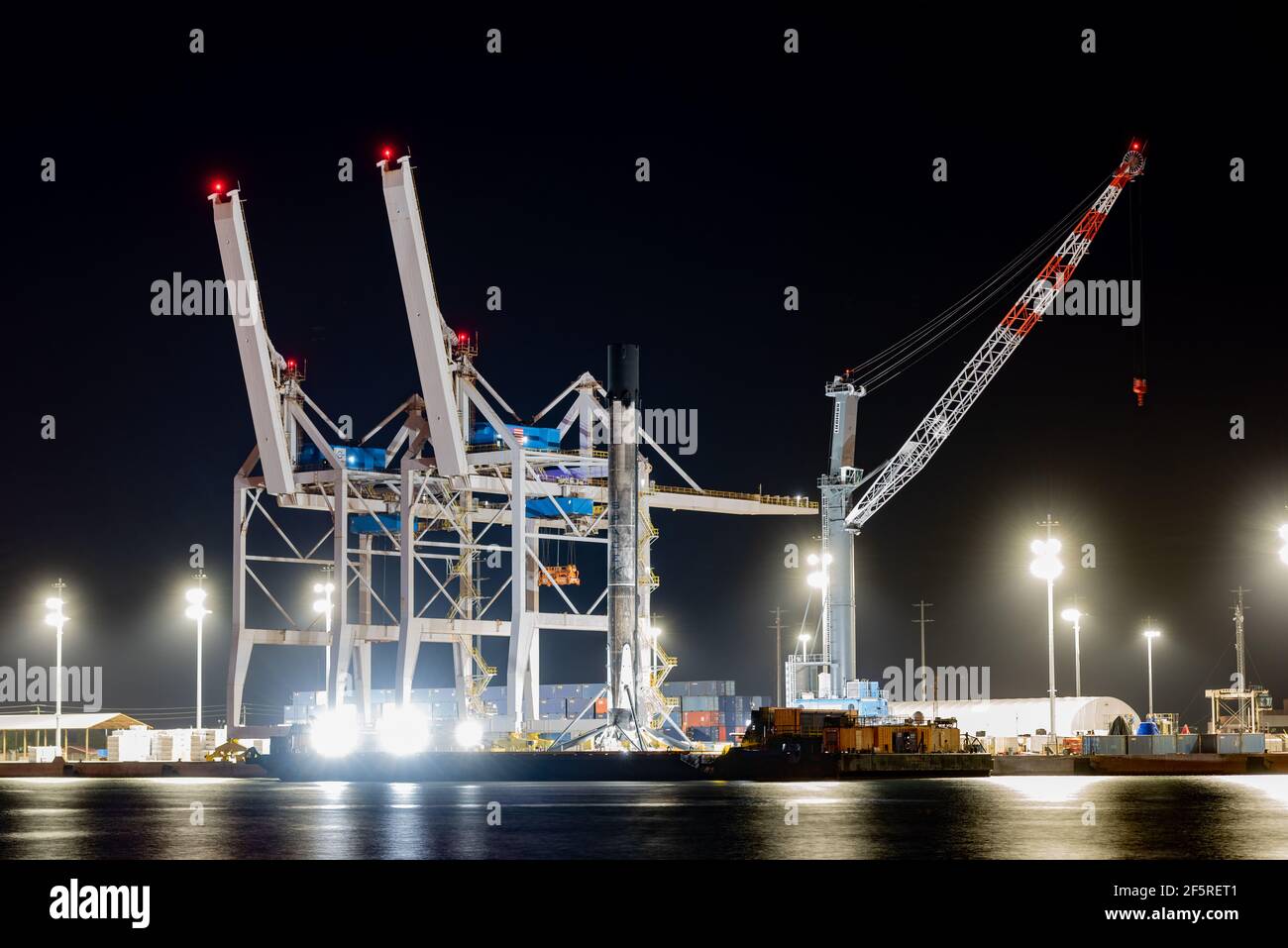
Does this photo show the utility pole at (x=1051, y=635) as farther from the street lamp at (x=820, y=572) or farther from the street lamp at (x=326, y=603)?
the street lamp at (x=326, y=603)

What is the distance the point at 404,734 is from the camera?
103 metres

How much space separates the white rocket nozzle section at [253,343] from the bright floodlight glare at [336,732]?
14.5 m

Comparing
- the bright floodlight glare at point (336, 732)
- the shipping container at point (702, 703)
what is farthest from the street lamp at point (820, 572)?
the shipping container at point (702, 703)

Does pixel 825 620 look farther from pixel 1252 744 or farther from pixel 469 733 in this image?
pixel 1252 744

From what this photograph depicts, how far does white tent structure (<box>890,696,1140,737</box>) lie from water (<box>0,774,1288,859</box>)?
28.9 meters

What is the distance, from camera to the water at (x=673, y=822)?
4147 cm

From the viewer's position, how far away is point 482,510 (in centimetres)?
11650

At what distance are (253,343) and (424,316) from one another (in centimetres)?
1348

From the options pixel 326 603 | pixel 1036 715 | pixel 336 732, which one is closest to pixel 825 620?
pixel 1036 715

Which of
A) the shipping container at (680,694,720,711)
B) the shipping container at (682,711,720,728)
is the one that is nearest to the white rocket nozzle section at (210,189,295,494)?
the shipping container at (682,711,720,728)

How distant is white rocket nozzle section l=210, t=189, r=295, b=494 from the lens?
349 ft
